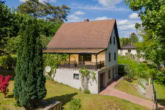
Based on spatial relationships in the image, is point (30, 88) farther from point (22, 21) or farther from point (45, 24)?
point (45, 24)

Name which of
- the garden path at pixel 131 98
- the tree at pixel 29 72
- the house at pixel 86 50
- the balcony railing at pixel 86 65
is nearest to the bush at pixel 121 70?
the house at pixel 86 50

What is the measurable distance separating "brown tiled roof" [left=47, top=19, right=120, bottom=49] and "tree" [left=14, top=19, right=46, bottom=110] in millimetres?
11640

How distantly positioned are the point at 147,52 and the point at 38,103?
8793 millimetres

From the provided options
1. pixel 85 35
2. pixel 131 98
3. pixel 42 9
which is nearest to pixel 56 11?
pixel 42 9

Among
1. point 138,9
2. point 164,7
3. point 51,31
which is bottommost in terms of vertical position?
point 164,7

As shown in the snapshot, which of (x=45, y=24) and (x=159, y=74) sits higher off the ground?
(x=45, y=24)

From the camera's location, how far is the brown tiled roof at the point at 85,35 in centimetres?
1977

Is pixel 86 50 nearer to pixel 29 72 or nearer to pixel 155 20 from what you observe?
pixel 29 72

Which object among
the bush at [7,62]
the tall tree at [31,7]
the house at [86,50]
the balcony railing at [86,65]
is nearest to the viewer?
the balcony railing at [86,65]

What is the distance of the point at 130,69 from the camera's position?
24.0m

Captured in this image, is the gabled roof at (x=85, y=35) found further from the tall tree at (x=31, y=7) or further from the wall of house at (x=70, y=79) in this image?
the tall tree at (x=31, y=7)

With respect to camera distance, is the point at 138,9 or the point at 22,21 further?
the point at 22,21

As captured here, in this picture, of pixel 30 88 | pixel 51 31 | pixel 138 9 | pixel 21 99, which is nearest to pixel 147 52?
pixel 138 9

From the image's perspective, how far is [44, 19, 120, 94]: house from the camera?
676 inches
